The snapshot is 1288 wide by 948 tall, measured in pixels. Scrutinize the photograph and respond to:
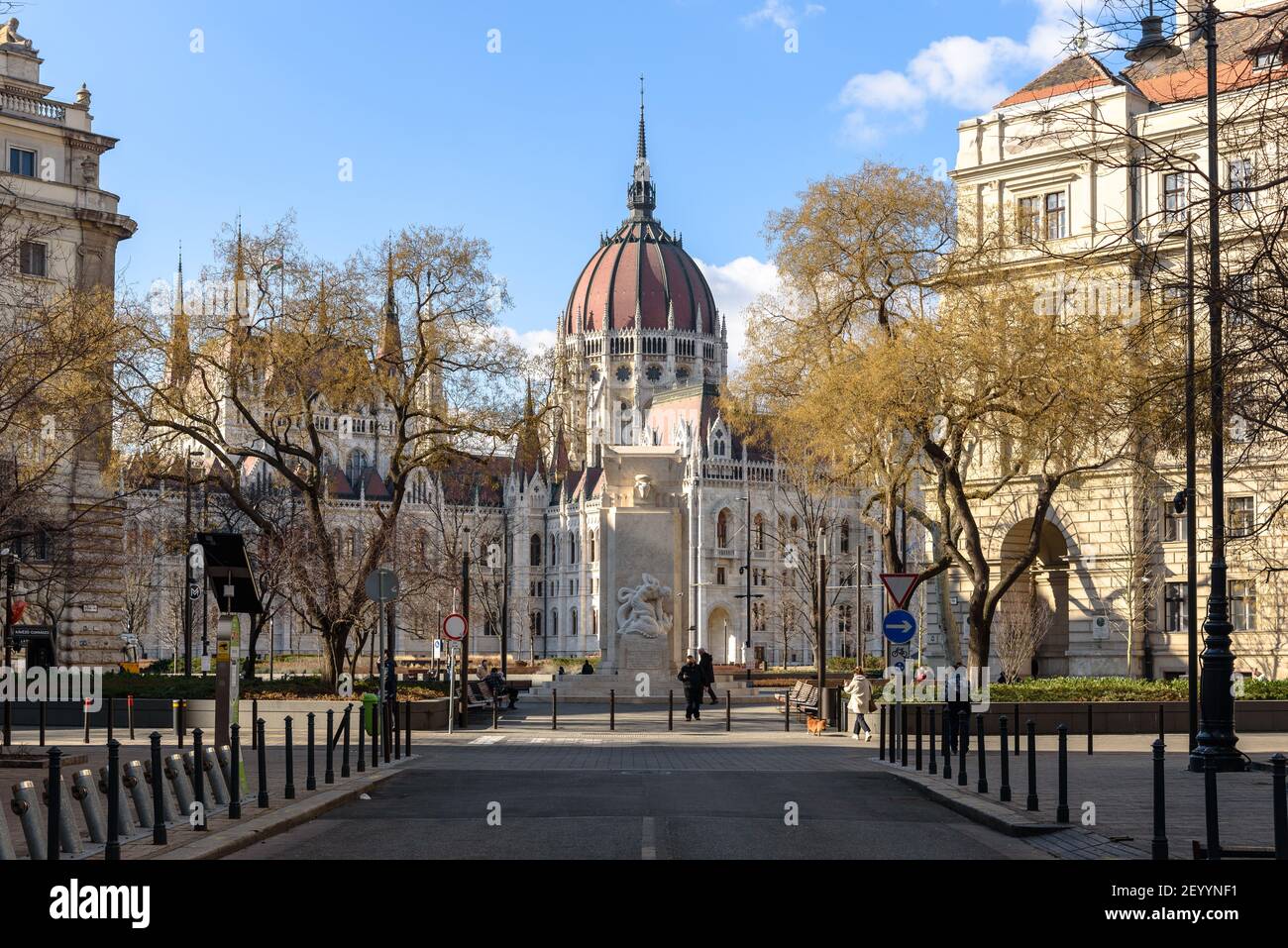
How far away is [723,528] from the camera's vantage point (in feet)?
501

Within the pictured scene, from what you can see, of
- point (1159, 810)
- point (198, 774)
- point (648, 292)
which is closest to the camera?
point (1159, 810)

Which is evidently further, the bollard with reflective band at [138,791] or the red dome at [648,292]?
the red dome at [648,292]

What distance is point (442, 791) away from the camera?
843 inches

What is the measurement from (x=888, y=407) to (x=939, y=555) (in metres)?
12.7

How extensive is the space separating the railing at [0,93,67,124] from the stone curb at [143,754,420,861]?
142 feet

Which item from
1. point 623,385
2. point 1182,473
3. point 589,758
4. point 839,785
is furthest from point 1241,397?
point 623,385

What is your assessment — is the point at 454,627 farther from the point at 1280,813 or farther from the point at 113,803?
the point at 1280,813

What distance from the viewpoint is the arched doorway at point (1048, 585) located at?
57812mm

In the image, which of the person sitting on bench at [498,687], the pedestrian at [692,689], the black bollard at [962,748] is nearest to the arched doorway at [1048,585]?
the person sitting on bench at [498,687]

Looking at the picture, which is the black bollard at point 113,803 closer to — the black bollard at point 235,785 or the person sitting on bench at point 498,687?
the black bollard at point 235,785

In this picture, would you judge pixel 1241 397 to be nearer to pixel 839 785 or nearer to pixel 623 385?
pixel 839 785

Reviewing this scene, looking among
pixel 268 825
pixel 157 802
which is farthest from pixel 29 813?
pixel 268 825

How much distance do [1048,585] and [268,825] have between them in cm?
4751

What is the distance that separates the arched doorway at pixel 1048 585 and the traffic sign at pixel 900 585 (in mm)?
31034
